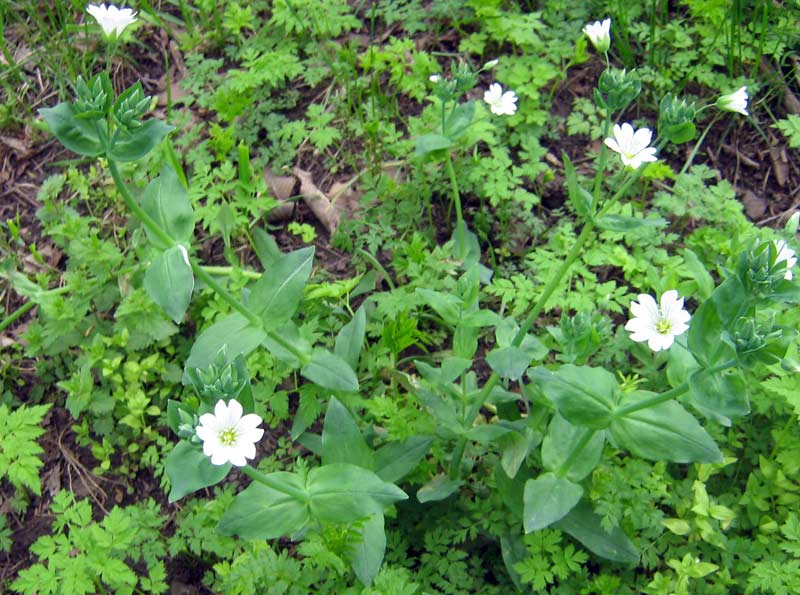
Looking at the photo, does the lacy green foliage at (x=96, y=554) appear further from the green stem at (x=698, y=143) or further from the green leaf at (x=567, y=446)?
the green stem at (x=698, y=143)

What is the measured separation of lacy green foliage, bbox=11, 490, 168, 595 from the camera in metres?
2.49

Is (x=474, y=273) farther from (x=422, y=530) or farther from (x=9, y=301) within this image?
(x=9, y=301)

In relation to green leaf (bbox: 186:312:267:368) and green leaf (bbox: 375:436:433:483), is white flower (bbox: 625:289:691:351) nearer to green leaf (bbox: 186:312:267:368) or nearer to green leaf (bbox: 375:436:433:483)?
green leaf (bbox: 375:436:433:483)

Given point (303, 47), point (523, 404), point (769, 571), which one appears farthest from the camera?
point (303, 47)

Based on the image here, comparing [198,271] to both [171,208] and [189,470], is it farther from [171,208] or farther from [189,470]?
[189,470]

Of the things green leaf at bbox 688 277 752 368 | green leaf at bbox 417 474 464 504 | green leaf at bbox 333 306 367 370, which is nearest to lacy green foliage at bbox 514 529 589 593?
green leaf at bbox 417 474 464 504

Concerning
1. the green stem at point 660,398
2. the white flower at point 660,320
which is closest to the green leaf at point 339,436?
the green stem at point 660,398

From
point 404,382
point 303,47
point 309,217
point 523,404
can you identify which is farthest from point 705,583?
point 303,47

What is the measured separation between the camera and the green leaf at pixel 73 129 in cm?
221

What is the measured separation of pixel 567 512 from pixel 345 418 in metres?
0.80

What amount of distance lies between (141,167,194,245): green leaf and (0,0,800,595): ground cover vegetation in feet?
0.05

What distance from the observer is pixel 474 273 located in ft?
8.84

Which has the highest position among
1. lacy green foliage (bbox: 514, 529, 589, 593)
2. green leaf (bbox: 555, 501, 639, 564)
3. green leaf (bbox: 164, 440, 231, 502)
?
green leaf (bbox: 164, 440, 231, 502)

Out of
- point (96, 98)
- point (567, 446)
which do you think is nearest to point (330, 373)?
point (567, 446)
